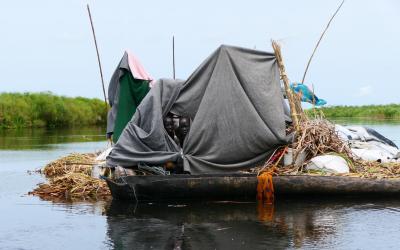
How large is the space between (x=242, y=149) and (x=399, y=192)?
2389 millimetres

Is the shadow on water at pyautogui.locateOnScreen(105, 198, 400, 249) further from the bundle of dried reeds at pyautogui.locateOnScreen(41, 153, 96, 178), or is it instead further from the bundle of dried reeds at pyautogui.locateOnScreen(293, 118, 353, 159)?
the bundle of dried reeds at pyautogui.locateOnScreen(41, 153, 96, 178)

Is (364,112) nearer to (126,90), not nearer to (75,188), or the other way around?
(126,90)

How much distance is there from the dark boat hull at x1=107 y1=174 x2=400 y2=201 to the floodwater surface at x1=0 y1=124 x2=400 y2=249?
0.15 metres

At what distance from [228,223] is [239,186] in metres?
1.45

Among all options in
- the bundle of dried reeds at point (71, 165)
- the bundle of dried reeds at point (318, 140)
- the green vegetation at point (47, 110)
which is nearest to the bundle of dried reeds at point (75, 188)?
the bundle of dried reeds at point (71, 165)

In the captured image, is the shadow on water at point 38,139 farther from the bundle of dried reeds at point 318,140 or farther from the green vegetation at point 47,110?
the bundle of dried reeds at point 318,140

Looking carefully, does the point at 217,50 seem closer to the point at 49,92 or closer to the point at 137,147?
the point at 137,147

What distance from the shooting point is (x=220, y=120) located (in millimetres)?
10656

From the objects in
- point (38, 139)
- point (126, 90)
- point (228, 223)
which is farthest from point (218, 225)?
point (38, 139)

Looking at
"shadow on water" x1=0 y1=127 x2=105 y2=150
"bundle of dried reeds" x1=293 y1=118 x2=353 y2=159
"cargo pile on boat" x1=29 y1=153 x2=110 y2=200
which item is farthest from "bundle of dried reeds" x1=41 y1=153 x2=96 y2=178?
"shadow on water" x1=0 y1=127 x2=105 y2=150

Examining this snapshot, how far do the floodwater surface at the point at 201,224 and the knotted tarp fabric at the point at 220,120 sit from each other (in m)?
0.76

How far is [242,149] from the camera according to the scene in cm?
1059

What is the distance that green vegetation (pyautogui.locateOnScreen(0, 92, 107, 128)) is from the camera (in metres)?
42.7

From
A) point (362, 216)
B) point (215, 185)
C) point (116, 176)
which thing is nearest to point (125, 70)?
point (116, 176)
